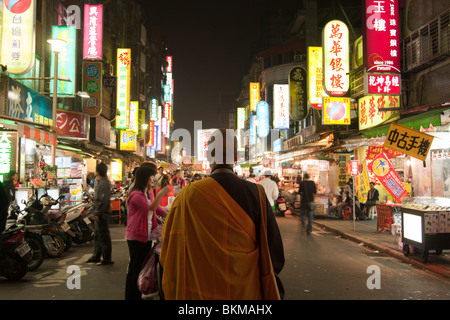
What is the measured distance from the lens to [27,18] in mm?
12359

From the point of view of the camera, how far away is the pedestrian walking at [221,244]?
2.60 metres

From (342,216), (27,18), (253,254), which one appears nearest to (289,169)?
(342,216)

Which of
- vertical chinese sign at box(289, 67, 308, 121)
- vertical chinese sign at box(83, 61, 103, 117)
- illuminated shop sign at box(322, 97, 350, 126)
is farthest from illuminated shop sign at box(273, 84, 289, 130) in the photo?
vertical chinese sign at box(83, 61, 103, 117)

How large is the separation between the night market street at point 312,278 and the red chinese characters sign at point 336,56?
8.97 m

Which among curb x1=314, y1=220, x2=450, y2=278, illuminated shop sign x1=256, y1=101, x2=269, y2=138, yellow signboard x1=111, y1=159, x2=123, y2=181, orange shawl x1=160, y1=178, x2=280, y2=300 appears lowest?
curb x1=314, y1=220, x2=450, y2=278

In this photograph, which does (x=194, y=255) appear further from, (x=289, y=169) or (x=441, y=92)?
(x=289, y=169)

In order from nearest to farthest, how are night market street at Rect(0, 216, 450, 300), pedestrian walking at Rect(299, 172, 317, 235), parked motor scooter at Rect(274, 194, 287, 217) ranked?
night market street at Rect(0, 216, 450, 300), pedestrian walking at Rect(299, 172, 317, 235), parked motor scooter at Rect(274, 194, 287, 217)

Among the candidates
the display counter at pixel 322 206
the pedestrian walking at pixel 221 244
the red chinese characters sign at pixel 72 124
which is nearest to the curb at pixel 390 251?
the display counter at pixel 322 206

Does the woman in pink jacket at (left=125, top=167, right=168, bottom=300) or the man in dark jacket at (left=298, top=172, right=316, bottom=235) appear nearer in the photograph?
the woman in pink jacket at (left=125, top=167, right=168, bottom=300)

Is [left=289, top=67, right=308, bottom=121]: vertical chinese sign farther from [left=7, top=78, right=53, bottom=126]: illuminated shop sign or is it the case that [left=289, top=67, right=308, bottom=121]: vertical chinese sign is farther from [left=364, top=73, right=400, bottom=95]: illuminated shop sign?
[left=7, top=78, right=53, bottom=126]: illuminated shop sign

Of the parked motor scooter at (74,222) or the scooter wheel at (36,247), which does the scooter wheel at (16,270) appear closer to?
the scooter wheel at (36,247)

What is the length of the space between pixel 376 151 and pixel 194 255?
14182 millimetres

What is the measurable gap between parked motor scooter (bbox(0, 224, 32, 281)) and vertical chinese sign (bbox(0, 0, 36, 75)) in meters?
7.18

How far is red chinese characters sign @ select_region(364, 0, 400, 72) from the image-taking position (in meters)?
13.5
